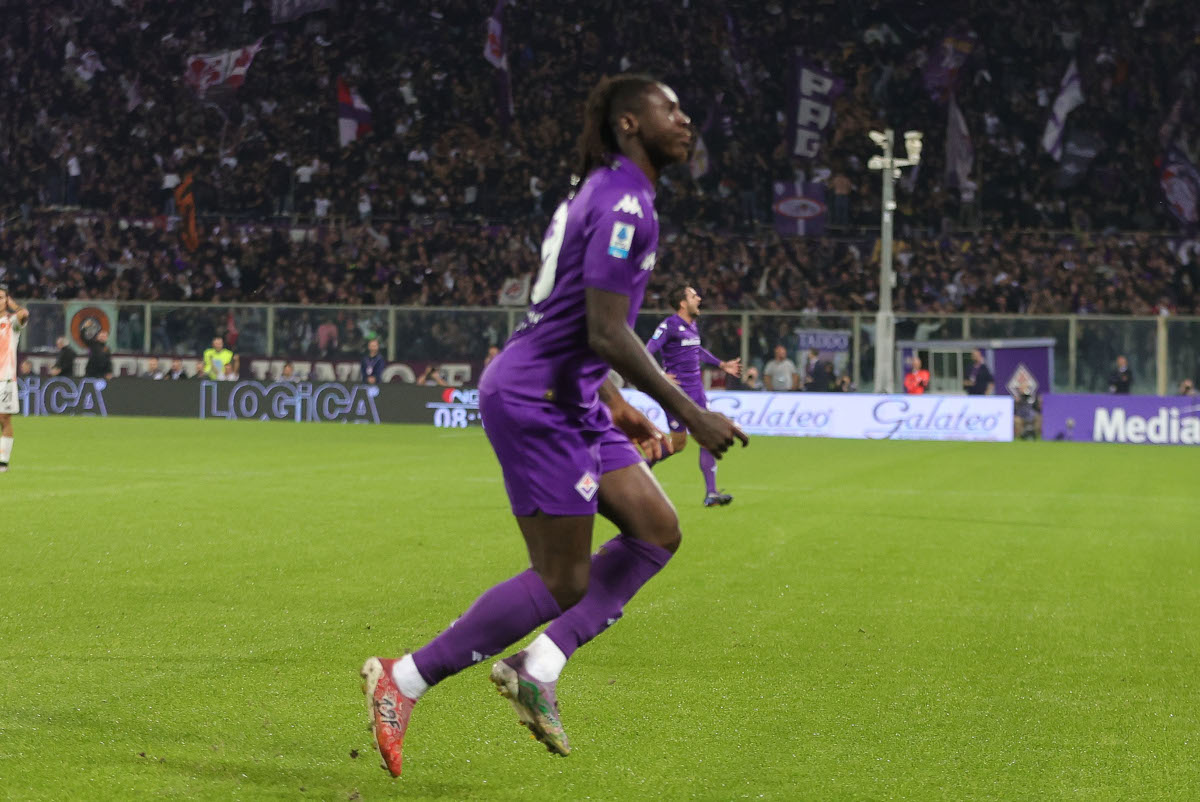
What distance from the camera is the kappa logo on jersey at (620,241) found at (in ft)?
13.7

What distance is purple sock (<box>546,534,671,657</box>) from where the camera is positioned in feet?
15.1

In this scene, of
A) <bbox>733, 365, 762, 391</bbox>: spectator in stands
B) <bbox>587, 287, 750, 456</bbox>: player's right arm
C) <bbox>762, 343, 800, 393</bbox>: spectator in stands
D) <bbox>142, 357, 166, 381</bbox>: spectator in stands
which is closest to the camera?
<bbox>587, 287, 750, 456</bbox>: player's right arm

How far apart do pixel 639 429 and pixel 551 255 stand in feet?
2.69

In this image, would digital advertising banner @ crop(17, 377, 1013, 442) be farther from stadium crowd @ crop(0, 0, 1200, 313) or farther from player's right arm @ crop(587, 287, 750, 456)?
player's right arm @ crop(587, 287, 750, 456)

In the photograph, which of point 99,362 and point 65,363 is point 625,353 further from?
point 65,363

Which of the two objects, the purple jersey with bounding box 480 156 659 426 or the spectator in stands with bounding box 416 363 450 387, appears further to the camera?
the spectator in stands with bounding box 416 363 450 387

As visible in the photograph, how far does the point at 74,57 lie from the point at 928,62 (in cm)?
2488

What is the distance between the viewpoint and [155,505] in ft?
42.5

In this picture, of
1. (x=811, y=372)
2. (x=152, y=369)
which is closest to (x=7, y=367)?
(x=152, y=369)

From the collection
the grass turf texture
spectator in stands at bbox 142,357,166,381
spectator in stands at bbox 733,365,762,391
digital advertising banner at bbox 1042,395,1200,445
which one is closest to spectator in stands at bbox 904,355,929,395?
digital advertising banner at bbox 1042,395,1200,445

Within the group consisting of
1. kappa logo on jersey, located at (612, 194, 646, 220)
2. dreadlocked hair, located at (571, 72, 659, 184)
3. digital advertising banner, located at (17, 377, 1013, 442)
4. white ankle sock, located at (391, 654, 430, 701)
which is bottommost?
white ankle sock, located at (391, 654, 430, 701)

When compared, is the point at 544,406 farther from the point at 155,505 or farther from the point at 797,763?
the point at 155,505

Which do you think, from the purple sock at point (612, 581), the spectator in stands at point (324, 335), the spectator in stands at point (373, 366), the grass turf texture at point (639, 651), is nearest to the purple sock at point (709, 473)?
the grass turf texture at point (639, 651)

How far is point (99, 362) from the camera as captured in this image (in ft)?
105
